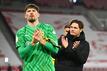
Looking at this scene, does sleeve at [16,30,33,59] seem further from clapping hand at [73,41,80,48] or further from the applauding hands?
A: clapping hand at [73,41,80,48]

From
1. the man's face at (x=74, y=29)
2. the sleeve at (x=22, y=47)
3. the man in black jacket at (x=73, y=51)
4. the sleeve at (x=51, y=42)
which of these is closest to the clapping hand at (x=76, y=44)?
the man in black jacket at (x=73, y=51)

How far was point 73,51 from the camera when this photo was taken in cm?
484

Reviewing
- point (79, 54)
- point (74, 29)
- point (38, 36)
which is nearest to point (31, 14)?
point (38, 36)

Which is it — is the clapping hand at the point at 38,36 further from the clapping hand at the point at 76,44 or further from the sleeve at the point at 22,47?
the clapping hand at the point at 76,44

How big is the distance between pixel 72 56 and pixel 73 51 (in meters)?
0.07

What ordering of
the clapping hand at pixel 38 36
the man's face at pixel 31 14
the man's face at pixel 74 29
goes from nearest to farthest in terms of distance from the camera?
Result: the clapping hand at pixel 38 36 → the man's face at pixel 31 14 → the man's face at pixel 74 29

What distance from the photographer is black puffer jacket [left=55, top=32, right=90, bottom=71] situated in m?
4.85

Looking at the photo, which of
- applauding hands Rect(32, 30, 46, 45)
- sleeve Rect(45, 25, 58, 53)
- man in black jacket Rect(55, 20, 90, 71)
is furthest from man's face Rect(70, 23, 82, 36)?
applauding hands Rect(32, 30, 46, 45)

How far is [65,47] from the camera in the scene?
15.6 feet

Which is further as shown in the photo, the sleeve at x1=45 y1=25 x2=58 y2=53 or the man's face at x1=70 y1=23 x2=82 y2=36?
Result: the man's face at x1=70 y1=23 x2=82 y2=36

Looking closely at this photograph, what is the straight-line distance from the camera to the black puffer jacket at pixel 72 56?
4848mm

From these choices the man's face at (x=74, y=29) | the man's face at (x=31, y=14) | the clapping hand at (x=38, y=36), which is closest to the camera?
the clapping hand at (x=38, y=36)

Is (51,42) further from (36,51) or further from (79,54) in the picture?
(79,54)

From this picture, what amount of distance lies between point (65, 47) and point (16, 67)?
30.5 ft
